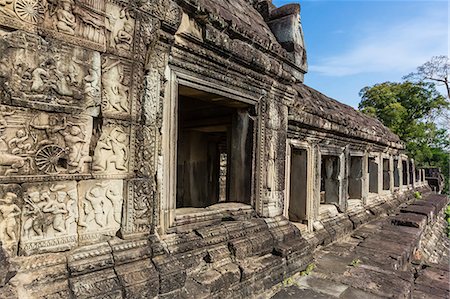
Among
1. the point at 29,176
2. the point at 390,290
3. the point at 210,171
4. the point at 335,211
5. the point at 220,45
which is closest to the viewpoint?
the point at 29,176

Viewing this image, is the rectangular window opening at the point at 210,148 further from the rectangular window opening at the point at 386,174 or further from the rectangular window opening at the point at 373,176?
the rectangular window opening at the point at 386,174

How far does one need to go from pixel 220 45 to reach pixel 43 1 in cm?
160

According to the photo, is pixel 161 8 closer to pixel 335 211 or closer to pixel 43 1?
pixel 43 1

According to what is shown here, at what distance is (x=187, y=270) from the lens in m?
2.67

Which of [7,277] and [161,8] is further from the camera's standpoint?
[161,8]

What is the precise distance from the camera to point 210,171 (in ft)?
24.6

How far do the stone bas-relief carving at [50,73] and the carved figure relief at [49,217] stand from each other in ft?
1.74

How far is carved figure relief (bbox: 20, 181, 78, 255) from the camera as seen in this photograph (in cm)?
185

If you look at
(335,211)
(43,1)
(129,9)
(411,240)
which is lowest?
(411,240)

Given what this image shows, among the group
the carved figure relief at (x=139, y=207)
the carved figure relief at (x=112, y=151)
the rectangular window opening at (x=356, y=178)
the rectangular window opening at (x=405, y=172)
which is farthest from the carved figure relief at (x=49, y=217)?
the rectangular window opening at (x=405, y=172)

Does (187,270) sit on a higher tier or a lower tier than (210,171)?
lower

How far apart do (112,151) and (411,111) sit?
86.7 feet

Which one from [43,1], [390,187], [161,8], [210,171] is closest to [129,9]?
[161,8]

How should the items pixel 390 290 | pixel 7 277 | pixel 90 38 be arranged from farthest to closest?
pixel 390 290, pixel 90 38, pixel 7 277
